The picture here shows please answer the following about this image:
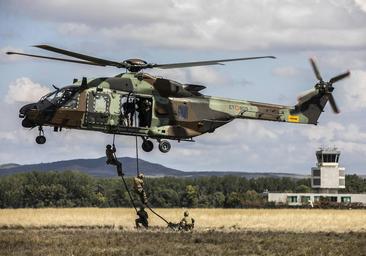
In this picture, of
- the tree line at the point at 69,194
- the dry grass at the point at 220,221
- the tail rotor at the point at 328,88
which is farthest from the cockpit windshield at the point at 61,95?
the tree line at the point at 69,194

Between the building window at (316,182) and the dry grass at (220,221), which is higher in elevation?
the building window at (316,182)

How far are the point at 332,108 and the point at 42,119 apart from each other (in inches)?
763

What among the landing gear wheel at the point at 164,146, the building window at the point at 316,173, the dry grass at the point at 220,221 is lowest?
the dry grass at the point at 220,221

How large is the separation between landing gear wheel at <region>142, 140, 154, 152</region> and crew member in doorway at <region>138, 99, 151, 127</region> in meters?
1.33

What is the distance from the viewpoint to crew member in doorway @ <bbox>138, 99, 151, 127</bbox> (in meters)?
45.1

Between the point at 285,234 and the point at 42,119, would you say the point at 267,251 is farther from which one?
the point at 42,119

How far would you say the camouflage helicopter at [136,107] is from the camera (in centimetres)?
4331

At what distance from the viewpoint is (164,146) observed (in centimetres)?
4541

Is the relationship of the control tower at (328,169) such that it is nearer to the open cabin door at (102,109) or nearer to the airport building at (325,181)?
the airport building at (325,181)

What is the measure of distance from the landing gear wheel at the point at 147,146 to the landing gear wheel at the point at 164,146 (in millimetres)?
805

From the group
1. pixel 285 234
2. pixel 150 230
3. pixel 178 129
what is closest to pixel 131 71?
pixel 178 129

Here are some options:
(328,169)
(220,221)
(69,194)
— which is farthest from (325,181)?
(220,221)

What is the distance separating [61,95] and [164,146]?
6335 mm

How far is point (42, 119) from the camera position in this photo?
43125 mm
